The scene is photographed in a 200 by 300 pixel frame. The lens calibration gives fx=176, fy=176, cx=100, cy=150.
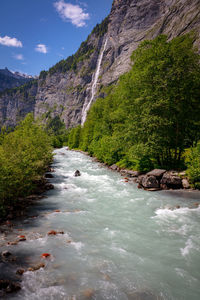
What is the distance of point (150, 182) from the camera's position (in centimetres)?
1805

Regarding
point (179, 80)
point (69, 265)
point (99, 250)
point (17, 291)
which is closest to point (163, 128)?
point (179, 80)

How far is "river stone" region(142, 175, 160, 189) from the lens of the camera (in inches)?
703

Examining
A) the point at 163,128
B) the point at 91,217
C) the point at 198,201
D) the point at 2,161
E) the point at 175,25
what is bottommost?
the point at 91,217

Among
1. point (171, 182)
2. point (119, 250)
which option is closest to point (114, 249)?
point (119, 250)

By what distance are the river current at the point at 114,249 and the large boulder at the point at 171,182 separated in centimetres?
264

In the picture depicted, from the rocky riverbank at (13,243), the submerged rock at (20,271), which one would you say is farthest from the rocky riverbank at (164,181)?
the submerged rock at (20,271)

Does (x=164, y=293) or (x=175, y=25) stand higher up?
(x=175, y=25)

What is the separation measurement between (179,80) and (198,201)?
1328 centimetres

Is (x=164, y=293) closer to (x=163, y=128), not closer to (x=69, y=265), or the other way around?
(x=69, y=265)

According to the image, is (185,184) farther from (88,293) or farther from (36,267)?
(36,267)

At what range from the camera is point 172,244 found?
8477 millimetres

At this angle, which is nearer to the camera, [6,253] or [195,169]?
[6,253]

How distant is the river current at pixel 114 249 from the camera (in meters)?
5.69

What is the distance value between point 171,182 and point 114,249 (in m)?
11.6
